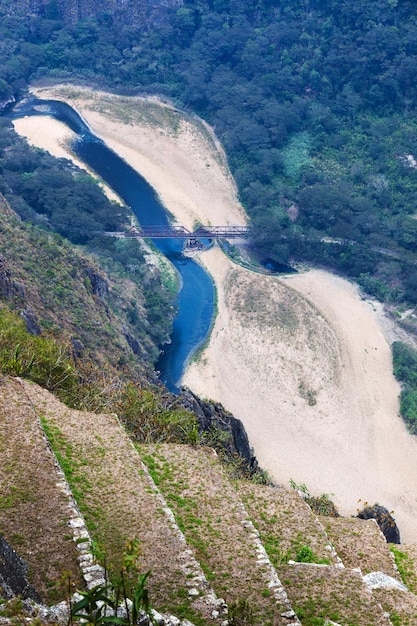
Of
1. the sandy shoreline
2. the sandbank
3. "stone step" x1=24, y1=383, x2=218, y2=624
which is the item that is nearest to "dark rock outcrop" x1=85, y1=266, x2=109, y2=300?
the sandy shoreline

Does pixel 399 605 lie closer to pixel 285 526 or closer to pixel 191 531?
pixel 285 526

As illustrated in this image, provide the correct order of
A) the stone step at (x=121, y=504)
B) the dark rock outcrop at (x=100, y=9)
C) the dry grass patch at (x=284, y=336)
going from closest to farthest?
the stone step at (x=121, y=504), the dry grass patch at (x=284, y=336), the dark rock outcrop at (x=100, y=9)

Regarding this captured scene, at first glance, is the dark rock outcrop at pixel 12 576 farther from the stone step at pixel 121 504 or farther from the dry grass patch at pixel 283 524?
the dry grass patch at pixel 283 524

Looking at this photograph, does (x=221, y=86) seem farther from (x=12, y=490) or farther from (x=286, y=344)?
(x=12, y=490)

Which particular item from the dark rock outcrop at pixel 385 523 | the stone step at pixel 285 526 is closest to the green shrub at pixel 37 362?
the stone step at pixel 285 526

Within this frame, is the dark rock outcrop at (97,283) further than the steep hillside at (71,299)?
Yes

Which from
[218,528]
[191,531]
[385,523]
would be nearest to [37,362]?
[191,531]

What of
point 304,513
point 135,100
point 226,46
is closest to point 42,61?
point 135,100
